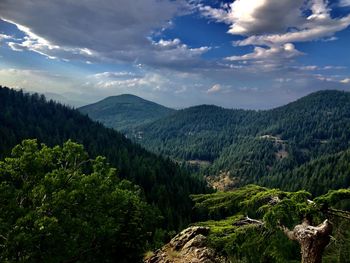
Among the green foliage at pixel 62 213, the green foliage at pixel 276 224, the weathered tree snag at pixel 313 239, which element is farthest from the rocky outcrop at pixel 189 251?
the weathered tree snag at pixel 313 239

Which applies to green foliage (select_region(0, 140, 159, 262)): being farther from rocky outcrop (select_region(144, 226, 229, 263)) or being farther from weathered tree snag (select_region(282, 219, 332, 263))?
weathered tree snag (select_region(282, 219, 332, 263))

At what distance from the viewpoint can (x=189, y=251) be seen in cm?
2638

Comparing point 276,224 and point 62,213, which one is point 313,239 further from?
point 62,213

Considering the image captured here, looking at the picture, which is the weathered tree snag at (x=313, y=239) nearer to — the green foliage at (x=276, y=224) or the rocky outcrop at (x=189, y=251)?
the green foliage at (x=276, y=224)

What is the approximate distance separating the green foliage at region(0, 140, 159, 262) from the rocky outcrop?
6729 mm

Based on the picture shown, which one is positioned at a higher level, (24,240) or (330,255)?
(330,255)

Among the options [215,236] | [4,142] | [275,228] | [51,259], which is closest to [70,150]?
[51,259]

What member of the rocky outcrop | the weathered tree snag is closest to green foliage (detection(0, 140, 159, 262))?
the rocky outcrop

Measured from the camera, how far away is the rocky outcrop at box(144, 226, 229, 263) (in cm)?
2523

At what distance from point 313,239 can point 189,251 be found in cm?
1516

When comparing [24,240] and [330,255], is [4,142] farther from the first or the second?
[330,255]

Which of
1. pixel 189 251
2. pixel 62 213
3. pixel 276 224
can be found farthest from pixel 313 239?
pixel 62 213

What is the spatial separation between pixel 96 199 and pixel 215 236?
2295 centimetres

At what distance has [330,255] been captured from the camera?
13.8m
